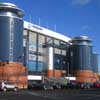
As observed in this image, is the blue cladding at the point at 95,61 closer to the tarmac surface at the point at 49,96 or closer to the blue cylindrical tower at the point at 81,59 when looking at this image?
the blue cylindrical tower at the point at 81,59

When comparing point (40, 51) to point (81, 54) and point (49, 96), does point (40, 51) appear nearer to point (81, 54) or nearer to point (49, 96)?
point (81, 54)

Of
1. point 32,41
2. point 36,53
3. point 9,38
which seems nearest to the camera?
point 9,38

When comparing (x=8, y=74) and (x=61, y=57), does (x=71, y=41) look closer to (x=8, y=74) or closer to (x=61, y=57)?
(x=61, y=57)

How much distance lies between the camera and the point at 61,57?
127312 millimetres

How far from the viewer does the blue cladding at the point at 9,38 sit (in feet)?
291

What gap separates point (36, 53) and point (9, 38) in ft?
81.5

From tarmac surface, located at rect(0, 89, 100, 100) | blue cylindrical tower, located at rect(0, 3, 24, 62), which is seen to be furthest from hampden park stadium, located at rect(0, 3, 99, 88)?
tarmac surface, located at rect(0, 89, 100, 100)

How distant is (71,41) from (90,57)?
10.8 meters

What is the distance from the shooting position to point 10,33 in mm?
89812

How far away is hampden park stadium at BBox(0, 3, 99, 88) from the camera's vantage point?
293 ft

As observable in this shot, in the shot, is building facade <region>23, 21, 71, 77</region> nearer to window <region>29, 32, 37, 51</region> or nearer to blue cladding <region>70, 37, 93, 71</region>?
window <region>29, 32, 37, 51</region>

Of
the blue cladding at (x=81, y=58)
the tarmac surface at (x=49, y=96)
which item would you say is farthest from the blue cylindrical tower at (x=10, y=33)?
the tarmac surface at (x=49, y=96)

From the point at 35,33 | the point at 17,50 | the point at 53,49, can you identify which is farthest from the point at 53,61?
the point at 17,50

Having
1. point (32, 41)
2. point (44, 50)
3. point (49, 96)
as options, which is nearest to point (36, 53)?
point (32, 41)
